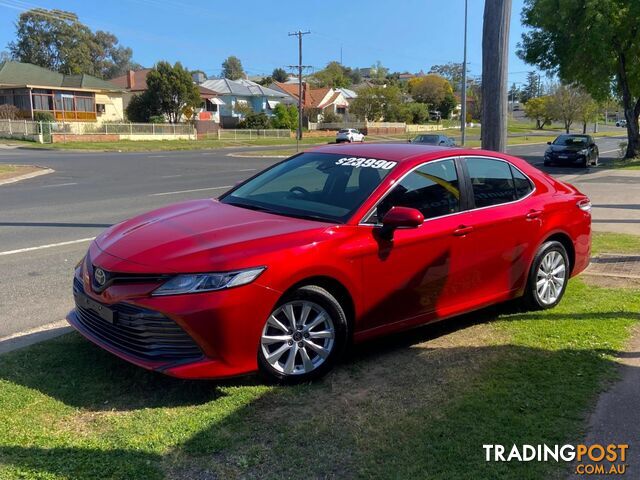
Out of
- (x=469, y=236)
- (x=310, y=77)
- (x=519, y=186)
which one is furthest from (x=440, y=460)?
(x=310, y=77)

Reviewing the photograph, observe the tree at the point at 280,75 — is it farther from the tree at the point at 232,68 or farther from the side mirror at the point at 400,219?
the side mirror at the point at 400,219

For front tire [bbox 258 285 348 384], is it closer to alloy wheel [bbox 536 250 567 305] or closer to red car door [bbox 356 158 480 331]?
red car door [bbox 356 158 480 331]

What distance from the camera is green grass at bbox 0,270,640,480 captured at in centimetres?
306

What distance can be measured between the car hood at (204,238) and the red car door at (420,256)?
505 millimetres

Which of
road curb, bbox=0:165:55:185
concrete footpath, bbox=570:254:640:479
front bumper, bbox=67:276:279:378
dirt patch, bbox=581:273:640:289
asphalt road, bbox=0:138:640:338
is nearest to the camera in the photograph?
concrete footpath, bbox=570:254:640:479

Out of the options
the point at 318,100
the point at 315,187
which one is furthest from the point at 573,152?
the point at 318,100

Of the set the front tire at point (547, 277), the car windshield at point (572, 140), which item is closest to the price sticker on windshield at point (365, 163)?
the front tire at point (547, 277)

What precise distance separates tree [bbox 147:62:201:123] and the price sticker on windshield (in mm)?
57744

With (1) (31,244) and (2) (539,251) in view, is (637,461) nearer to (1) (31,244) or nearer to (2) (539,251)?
(2) (539,251)

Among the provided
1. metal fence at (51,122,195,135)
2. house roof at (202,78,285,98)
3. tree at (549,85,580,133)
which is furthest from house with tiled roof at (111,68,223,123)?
tree at (549,85,580,133)

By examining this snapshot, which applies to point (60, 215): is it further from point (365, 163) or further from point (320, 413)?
point (320, 413)

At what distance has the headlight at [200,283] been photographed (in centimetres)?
360

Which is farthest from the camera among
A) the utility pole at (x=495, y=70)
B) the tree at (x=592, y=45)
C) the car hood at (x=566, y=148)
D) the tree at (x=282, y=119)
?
the tree at (x=282, y=119)

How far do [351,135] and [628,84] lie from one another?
29910 millimetres
